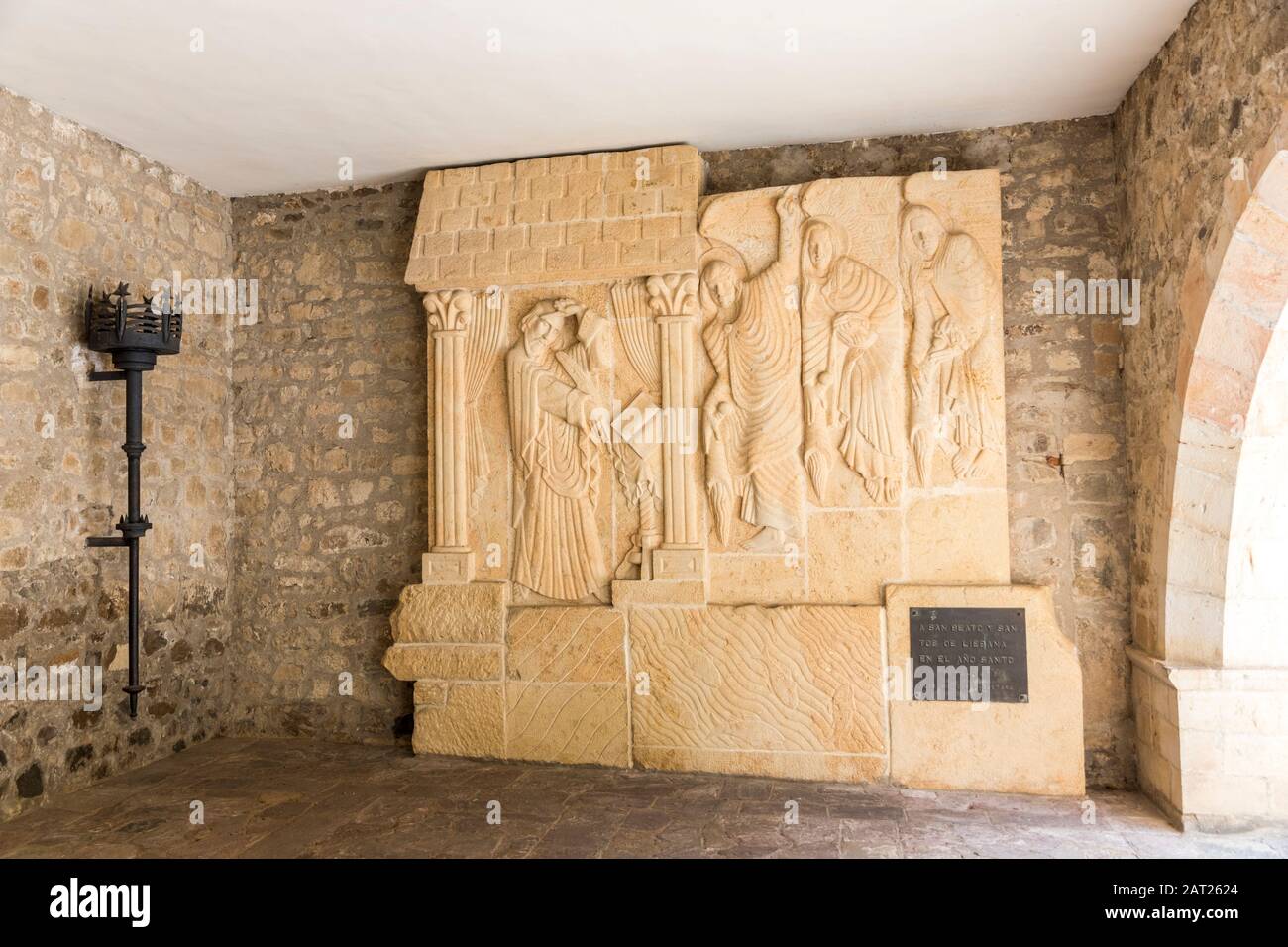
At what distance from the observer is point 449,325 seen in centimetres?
439

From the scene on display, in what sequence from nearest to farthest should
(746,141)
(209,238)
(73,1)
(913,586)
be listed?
(73,1) → (913,586) → (746,141) → (209,238)

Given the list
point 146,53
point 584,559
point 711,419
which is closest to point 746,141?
point 711,419

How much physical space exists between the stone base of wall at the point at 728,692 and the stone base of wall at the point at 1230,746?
45 cm

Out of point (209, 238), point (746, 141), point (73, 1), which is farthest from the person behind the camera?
point (209, 238)

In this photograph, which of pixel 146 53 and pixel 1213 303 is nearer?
pixel 1213 303

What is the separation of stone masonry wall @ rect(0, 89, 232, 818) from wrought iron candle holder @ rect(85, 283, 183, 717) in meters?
0.11

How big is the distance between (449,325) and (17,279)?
5.64 feet

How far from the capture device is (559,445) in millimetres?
4273

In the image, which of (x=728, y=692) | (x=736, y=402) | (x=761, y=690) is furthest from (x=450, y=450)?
(x=761, y=690)

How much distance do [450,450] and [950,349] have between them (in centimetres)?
230

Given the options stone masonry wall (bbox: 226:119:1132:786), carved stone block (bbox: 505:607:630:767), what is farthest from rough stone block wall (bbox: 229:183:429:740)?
carved stone block (bbox: 505:607:630:767)

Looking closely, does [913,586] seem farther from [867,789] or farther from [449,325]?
[449,325]

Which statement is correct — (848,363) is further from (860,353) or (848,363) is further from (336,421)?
(336,421)

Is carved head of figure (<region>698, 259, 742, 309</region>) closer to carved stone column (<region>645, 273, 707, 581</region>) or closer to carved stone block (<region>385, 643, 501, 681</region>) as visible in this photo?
carved stone column (<region>645, 273, 707, 581</region>)
